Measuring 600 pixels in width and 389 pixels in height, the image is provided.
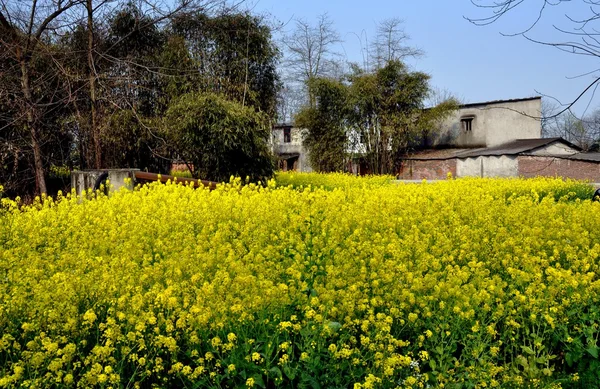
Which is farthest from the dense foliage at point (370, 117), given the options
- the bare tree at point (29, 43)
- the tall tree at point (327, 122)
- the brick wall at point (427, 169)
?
the bare tree at point (29, 43)

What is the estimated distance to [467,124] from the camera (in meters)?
32.3

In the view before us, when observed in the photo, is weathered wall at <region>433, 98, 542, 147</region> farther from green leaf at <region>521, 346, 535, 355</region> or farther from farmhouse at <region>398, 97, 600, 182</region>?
green leaf at <region>521, 346, 535, 355</region>

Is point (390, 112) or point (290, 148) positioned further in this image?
point (290, 148)

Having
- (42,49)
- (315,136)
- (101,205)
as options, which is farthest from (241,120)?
(315,136)

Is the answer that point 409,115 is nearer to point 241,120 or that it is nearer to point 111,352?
point 241,120

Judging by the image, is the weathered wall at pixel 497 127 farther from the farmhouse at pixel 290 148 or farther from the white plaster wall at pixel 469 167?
the farmhouse at pixel 290 148

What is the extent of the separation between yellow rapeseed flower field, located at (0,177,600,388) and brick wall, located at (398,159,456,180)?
24.3 metres

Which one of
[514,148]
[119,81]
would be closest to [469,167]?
[514,148]

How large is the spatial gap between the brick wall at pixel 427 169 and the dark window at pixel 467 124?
332 centimetres

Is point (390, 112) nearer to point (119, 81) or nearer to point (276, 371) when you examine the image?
point (119, 81)

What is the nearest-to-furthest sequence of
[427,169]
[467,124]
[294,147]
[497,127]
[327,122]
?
1. [427,169]
2. [497,127]
3. [327,122]
4. [467,124]
5. [294,147]

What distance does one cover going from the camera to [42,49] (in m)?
10.5

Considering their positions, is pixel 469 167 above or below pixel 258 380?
above

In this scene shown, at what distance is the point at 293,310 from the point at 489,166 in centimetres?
2640
